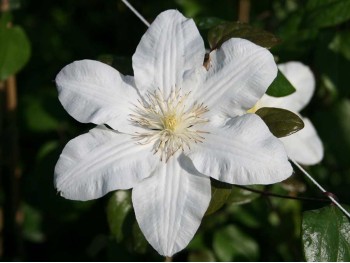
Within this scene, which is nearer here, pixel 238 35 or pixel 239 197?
pixel 238 35

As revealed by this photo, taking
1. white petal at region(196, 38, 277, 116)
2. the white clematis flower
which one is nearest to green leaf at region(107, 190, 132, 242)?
the white clematis flower

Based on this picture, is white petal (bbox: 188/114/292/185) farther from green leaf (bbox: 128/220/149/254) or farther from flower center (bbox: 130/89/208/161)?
green leaf (bbox: 128/220/149/254)

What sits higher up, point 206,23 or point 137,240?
point 206,23

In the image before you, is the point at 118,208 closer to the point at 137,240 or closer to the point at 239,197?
the point at 137,240

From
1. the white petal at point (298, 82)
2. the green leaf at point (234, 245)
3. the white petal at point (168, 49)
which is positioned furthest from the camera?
the green leaf at point (234, 245)

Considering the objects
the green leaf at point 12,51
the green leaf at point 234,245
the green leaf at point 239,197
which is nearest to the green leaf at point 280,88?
the green leaf at point 239,197

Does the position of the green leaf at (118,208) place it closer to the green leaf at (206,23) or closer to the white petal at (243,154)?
the white petal at (243,154)

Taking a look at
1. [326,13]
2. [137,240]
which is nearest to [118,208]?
[137,240]
